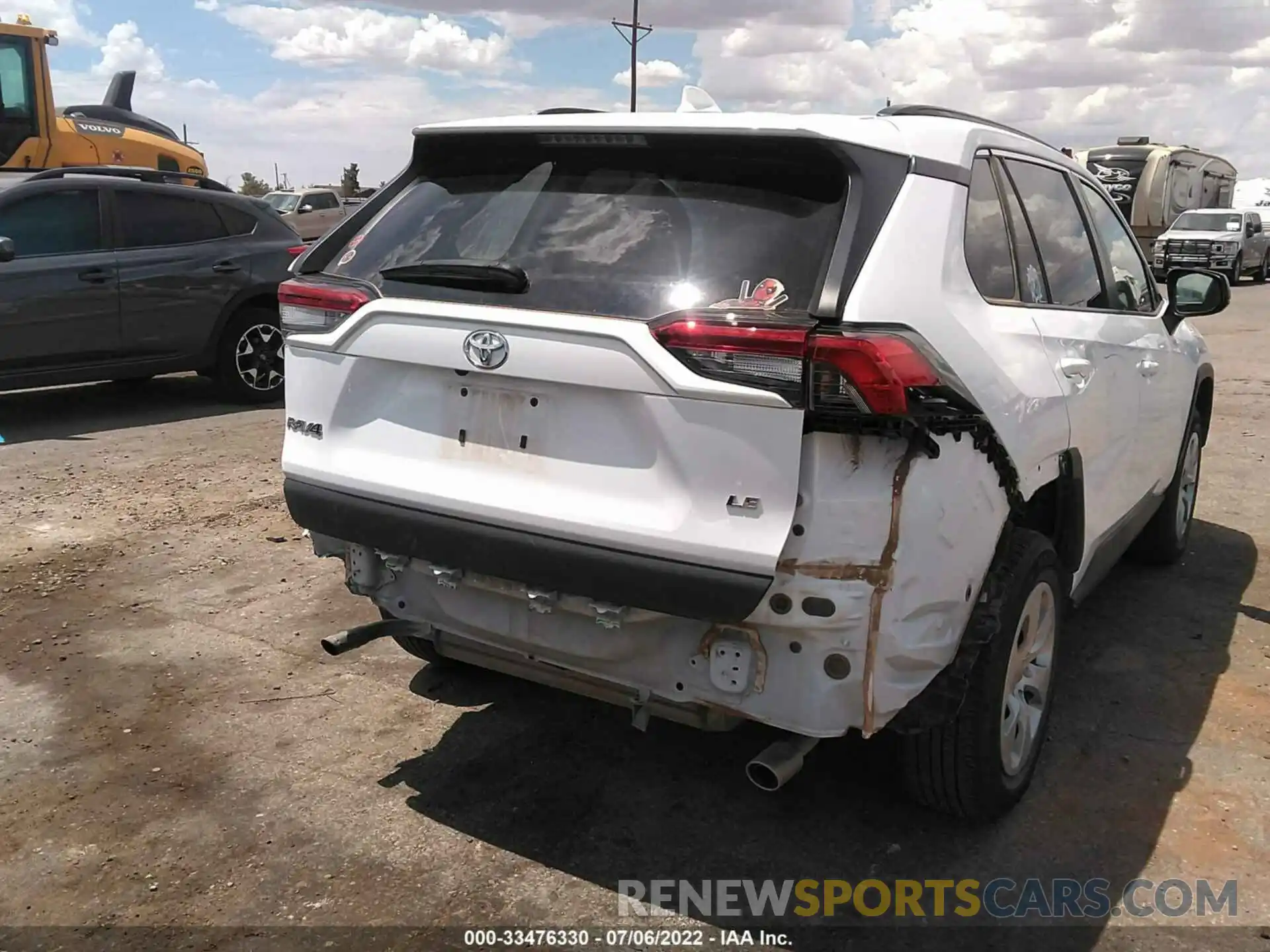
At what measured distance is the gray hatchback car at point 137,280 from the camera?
773 centimetres

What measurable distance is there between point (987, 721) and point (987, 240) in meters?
1.31

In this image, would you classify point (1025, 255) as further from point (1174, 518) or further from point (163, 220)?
point (163, 220)

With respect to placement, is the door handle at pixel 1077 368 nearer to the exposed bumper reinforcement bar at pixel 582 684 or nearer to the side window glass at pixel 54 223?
the exposed bumper reinforcement bar at pixel 582 684

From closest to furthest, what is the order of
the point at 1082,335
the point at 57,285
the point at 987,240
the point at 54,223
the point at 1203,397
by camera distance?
the point at 987,240 < the point at 1082,335 < the point at 1203,397 < the point at 57,285 < the point at 54,223

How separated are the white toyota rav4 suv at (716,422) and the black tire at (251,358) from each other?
6055mm

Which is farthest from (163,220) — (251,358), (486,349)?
(486,349)

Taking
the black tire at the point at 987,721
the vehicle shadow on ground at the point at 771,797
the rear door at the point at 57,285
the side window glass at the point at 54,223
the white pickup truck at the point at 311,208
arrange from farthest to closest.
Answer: the white pickup truck at the point at 311,208 → the side window glass at the point at 54,223 → the rear door at the point at 57,285 → the vehicle shadow on ground at the point at 771,797 → the black tire at the point at 987,721

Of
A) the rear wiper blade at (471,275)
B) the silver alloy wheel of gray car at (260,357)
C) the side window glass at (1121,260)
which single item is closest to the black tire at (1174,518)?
the side window glass at (1121,260)

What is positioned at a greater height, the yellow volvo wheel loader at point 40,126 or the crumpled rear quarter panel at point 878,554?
the yellow volvo wheel loader at point 40,126

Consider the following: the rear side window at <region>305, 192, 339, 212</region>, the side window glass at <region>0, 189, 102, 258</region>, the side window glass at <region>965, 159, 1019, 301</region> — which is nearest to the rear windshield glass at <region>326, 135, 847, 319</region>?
the side window glass at <region>965, 159, 1019, 301</region>

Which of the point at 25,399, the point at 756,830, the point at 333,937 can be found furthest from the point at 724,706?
the point at 25,399

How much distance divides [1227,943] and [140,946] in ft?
8.61

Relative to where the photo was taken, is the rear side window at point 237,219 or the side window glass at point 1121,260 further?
the rear side window at point 237,219

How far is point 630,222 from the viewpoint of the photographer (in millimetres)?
2732
